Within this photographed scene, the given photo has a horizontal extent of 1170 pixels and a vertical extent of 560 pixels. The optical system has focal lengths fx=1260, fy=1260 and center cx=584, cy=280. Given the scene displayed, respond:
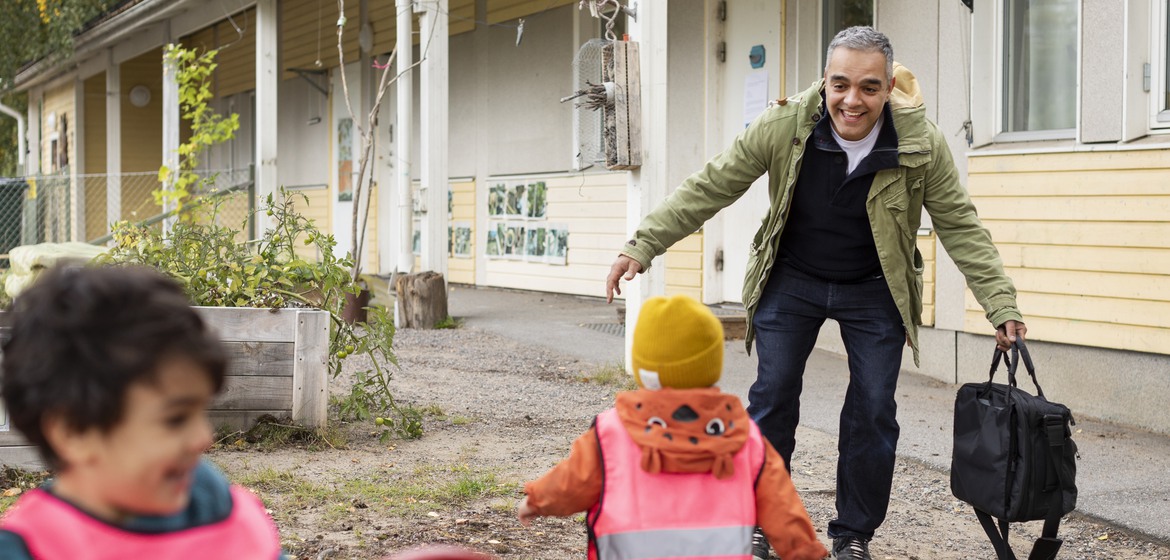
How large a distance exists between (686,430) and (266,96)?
462 inches

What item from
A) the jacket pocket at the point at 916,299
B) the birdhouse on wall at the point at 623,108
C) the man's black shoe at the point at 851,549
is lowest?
the man's black shoe at the point at 851,549

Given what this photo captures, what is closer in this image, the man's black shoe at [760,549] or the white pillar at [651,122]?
the man's black shoe at [760,549]

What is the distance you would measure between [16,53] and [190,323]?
26.6 metres

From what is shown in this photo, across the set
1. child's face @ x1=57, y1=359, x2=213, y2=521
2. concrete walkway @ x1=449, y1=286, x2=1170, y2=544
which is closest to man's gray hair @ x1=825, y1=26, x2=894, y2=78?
concrete walkway @ x1=449, y1=286, x2=1170, y2=544

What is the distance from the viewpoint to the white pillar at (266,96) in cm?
1342

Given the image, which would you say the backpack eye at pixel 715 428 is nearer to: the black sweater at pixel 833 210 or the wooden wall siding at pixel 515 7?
the black sweater at pixel 833 210

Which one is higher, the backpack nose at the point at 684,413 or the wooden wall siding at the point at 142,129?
the wooden wall siding at the point at 142,129

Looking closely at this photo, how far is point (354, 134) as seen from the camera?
18.3 metres

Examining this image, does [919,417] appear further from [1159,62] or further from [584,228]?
[584,228]

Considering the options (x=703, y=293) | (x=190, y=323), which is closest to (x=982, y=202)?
(x=703, y=293)

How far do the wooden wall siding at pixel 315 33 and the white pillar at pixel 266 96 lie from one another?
3.16 m

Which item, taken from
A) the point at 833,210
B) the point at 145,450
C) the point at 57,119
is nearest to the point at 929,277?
the point at 833,210

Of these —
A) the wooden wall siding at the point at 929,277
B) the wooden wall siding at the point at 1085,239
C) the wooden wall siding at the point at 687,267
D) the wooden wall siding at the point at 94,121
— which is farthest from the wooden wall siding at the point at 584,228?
the wooden wall siding at the point at 94,121

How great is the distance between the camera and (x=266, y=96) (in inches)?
534
